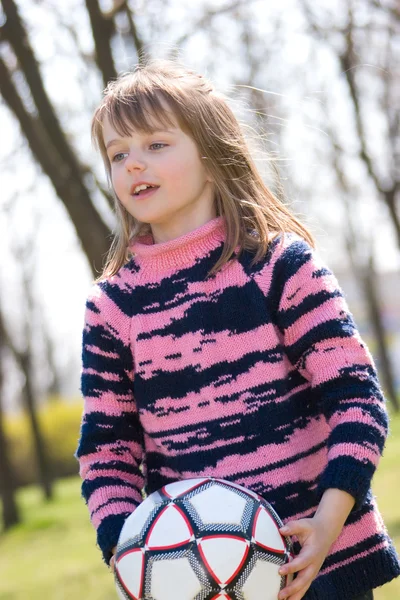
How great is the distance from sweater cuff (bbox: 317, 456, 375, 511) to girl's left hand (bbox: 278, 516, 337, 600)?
108 millimetres

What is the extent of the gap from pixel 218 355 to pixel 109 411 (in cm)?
43

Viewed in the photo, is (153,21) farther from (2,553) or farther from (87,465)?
(2,553)

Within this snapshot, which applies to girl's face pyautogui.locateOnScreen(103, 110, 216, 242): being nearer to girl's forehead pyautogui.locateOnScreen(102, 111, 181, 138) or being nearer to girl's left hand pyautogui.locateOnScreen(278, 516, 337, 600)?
girl's forehead pyautogui.locateOnScreen(102, 111, 181, 138)

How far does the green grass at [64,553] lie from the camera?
7145mm

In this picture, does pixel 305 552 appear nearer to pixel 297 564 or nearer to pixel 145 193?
pixel 297 564

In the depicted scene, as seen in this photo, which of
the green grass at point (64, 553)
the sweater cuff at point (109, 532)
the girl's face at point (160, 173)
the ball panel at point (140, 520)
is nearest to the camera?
the ball panel at point (140, 520)

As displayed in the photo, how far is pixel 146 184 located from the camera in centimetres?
258

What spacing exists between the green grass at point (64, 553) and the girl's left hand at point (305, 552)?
103 inches

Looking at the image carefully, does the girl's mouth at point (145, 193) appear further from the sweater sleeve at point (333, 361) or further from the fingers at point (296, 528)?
the fingers at point (296, 528)

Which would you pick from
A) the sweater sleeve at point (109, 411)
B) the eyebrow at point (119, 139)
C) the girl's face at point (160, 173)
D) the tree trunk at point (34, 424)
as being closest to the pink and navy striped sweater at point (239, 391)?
the sweater sleeve at point (109, 411)

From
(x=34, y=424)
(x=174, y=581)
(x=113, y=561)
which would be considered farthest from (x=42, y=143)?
(x=34, y=424)

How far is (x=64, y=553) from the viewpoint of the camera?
984 cm

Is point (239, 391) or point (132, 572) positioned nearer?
point (132, 572)

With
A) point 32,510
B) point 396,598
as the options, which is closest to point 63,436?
point 32,510
